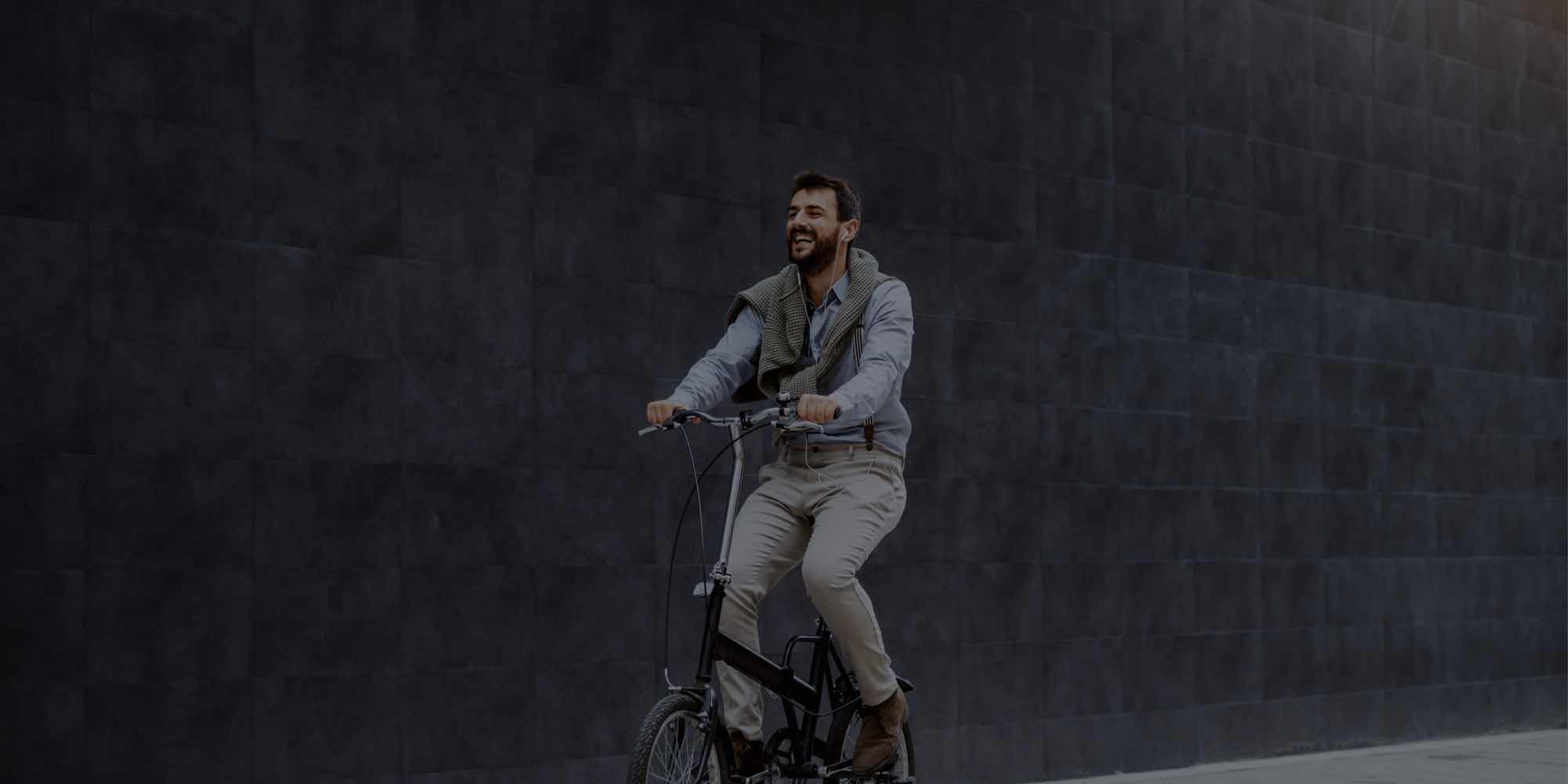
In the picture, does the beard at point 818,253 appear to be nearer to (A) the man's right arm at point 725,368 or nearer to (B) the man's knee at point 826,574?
Answer: (A) the man's right arm at point 725,368

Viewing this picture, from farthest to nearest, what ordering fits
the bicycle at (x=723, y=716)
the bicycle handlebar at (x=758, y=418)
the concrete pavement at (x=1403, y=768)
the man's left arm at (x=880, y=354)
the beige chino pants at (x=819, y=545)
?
1. the concrete pavement at (x=1403, y=768)
2. the beige chino pants at (x=819, y=545)
3. the man's left arm at (x=880, y=354)
4. the bicycle handlebar at (x=758, y=418)
5. the bicycle at (x=723, y=716)

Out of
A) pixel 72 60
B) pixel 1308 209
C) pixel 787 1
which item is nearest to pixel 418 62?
pixel 72 60

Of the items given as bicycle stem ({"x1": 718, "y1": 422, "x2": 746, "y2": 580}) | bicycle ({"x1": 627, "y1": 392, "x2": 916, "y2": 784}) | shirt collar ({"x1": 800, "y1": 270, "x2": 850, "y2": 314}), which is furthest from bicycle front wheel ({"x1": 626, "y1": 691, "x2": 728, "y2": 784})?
shirt collar ({"x1": 800, "y1": 270, "x2": 850, "y2": 314})

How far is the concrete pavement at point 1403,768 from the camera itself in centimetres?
819

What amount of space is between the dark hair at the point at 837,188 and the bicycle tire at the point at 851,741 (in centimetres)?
142

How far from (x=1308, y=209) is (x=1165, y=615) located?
7.40 feet

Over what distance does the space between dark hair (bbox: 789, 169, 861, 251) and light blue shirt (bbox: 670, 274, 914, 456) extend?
0.63 ft

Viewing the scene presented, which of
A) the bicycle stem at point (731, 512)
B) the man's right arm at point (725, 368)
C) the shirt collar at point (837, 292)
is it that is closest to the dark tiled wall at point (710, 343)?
the man's right arm at point (725, 368)

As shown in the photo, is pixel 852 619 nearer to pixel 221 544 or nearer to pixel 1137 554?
pixel 221 544

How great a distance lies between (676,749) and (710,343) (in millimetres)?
2487

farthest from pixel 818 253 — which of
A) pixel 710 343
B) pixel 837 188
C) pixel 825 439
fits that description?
pixel 710 343

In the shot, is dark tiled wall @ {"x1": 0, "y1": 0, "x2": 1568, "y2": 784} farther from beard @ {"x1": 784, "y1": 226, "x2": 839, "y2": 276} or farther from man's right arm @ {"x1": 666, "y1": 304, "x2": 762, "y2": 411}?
beard @ {"x1": 784, "y1": 226, "x2": 839, "y2": 276}

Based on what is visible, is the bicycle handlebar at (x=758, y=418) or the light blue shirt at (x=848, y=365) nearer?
the bicycle handlebar at (x=758, y=418)

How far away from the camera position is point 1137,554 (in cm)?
861
